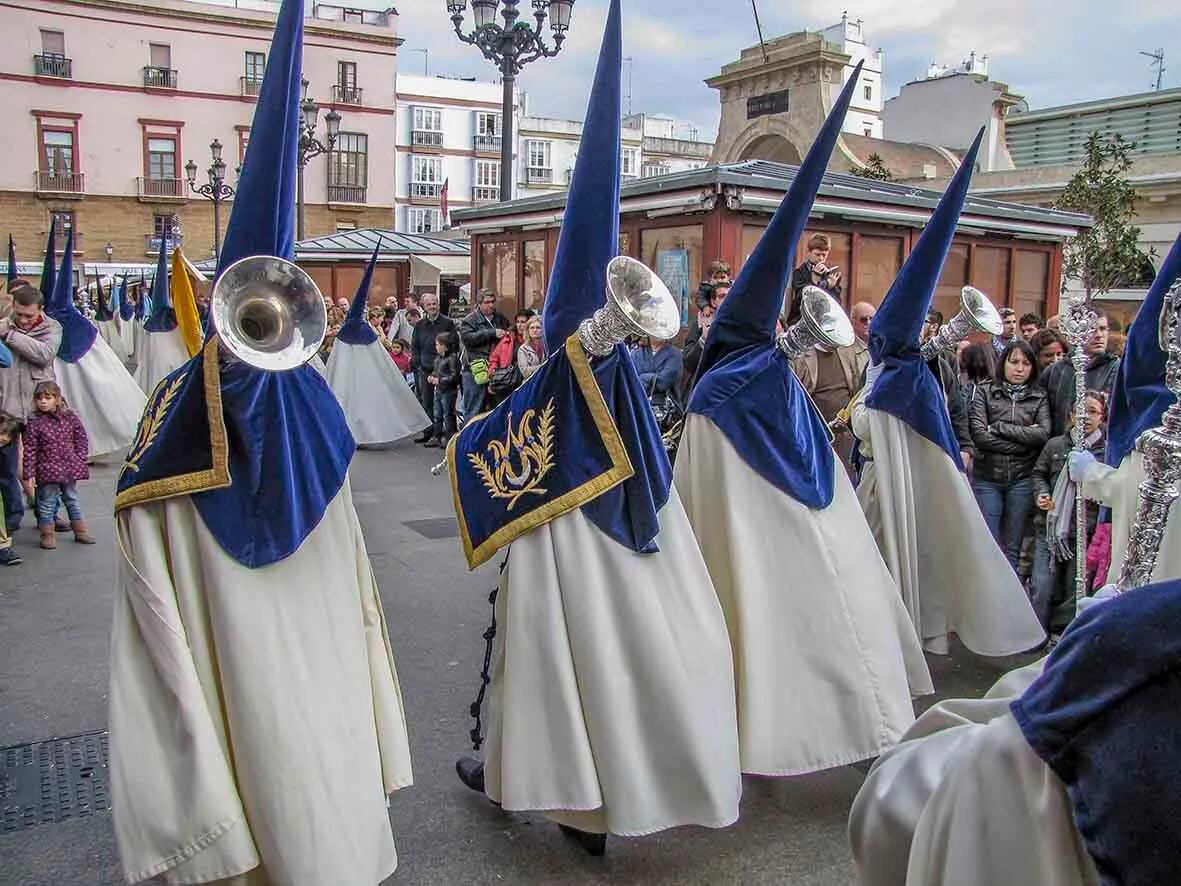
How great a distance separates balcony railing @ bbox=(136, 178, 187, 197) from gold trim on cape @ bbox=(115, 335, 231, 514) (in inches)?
1856

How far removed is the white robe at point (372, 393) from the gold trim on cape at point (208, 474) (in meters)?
9.84

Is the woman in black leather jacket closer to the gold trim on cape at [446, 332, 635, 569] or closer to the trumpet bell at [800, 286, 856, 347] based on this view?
the trumpet bell at [800, 286, 856, 347]

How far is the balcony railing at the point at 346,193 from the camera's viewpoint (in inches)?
1896

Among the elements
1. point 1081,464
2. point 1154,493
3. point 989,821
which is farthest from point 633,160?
point 989,821

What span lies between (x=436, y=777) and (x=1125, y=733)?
3.35 meters

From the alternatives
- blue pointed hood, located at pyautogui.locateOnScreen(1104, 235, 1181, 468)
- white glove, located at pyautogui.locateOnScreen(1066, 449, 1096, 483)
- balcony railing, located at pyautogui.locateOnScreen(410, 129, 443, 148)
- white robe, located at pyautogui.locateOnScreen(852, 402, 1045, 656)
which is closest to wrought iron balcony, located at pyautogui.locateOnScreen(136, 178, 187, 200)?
balcony railing, located at pyautogui.locateOnScreen(410, 129, 443, 148)

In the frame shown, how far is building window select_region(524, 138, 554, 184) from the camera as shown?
6259 cm

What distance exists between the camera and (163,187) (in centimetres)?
4541

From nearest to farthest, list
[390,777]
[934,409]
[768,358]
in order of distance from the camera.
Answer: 1. [390,777]
2. [768,358]
3. [934,409]

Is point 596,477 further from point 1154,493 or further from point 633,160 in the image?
point 633,160

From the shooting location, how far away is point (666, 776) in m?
3.23

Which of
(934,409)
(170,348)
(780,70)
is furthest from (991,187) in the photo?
(934,409)

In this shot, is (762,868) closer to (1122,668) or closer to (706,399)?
(706,399)

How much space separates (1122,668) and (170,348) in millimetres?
12753
